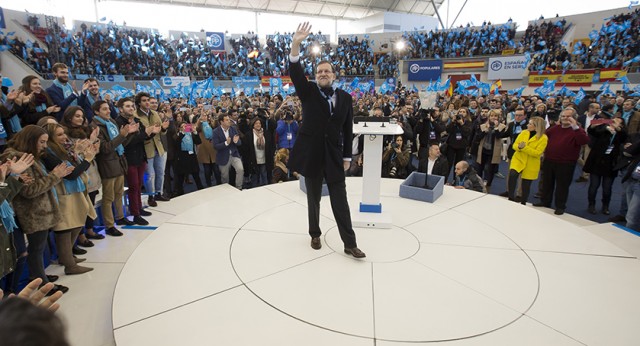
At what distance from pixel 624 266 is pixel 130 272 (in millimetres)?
4333

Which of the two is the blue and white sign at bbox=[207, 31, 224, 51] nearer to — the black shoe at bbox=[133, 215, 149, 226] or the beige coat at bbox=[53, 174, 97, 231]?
the black shoe at bbox=[133, 215, 149, 226]

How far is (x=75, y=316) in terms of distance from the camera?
2.62 meters

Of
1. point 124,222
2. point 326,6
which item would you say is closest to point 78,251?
point 124,222

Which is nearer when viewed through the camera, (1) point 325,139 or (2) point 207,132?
(1) point 325,139

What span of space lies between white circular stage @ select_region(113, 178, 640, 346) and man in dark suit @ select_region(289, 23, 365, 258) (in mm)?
533

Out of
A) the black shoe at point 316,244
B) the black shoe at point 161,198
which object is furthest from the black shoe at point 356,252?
the black shoe at point 161,198

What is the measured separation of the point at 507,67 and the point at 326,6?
18.7 metres

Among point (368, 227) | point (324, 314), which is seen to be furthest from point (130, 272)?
point (368, 227)

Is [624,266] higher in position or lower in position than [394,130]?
lower

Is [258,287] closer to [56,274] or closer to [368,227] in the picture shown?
[368,227]

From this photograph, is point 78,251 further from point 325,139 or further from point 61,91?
point 325,139

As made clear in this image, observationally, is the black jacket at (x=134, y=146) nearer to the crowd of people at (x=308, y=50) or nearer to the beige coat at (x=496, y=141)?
the beige coat at (x=496, y=141)

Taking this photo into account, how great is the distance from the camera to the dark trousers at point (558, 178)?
5.02 m

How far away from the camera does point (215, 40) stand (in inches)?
1077
